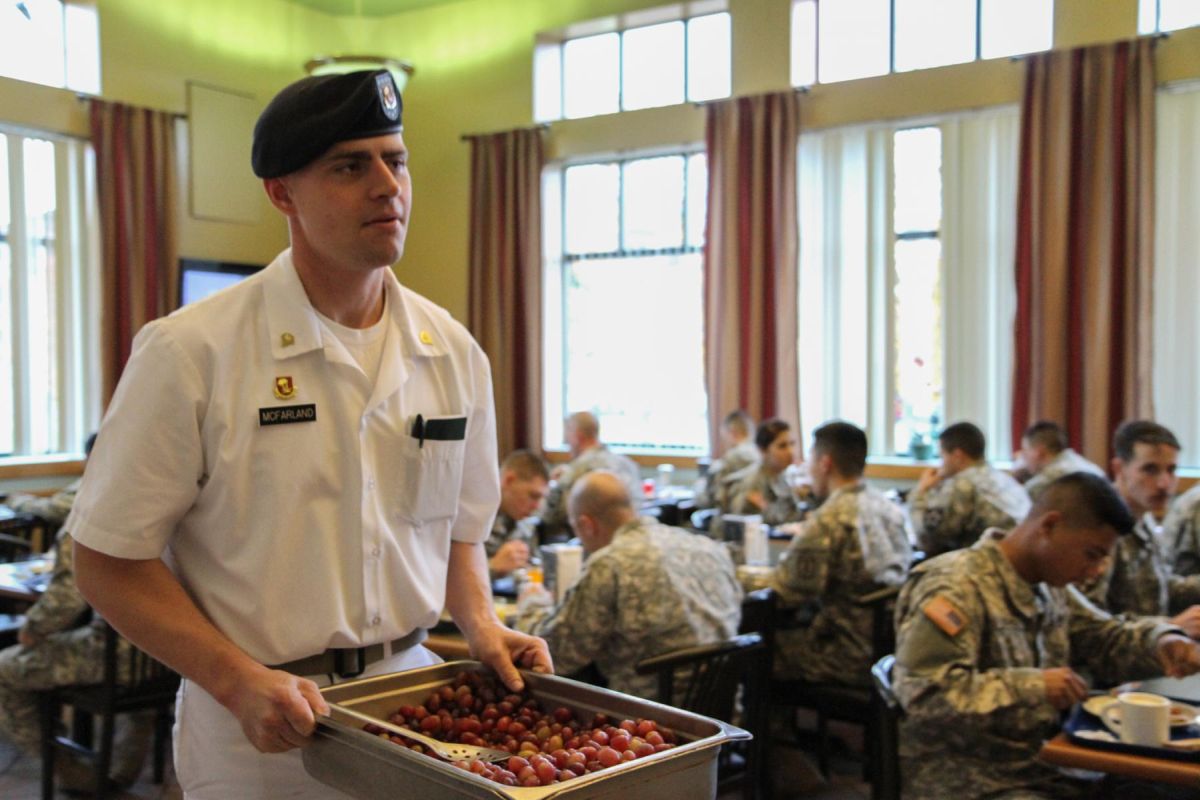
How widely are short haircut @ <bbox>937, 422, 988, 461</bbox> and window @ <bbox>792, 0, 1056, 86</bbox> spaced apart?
3417mm

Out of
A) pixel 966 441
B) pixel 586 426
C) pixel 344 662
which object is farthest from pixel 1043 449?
pixel 344 662

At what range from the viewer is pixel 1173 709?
2439 mm

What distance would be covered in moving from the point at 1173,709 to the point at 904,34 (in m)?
7.04

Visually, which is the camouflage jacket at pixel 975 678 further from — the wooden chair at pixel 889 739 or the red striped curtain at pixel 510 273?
the red striped curtain at pixel 510 273

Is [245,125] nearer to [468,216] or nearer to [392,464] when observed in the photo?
[468,216]

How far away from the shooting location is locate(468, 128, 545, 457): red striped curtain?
9.77 metres

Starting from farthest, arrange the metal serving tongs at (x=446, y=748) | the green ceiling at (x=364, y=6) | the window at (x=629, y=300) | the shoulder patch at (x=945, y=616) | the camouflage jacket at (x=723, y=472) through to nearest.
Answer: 1. the green ceiling at (x=364, y=6)
2. the window at (x=629, y=300)
3. the camouflage jacket at (x=723, y=472)
4. the shoulder patch at (x=945, y=616)
5. the metal serving tongs at (x=446, y=748)

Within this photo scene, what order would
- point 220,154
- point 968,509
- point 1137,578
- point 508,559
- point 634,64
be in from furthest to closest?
1. point 634,64
2. point 220,154
3. point 968,509
4. point 508,559
5. point 1137,578

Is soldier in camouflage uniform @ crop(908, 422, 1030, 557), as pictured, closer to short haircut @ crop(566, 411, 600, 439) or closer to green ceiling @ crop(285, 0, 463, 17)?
short haircut @ crop(566, 411, 600, 439)

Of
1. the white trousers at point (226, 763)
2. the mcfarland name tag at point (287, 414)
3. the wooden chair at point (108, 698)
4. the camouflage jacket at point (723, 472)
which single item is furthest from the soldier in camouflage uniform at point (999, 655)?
the camouflage jacket at point (723, 472)

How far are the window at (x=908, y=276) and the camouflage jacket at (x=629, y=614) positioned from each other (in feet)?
17.7

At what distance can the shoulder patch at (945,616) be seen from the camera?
253cm

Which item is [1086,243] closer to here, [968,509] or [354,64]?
[968,509]

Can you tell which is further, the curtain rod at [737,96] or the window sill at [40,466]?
the curtain rod at [737,96]
